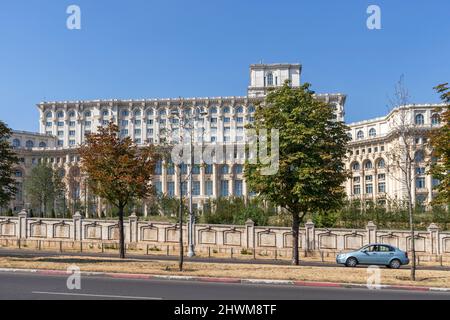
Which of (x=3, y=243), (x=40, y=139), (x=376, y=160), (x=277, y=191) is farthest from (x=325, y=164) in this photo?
(x=40, y=139)

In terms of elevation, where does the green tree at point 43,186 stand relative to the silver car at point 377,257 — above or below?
above

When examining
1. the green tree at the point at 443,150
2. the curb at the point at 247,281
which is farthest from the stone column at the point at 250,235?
the curb at the point at 247,281

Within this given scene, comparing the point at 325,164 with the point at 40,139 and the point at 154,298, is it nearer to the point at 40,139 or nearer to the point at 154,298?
the point at 154,298

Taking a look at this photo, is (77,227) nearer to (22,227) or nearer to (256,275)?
(22,227)

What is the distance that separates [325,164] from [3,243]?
31697 millimetres

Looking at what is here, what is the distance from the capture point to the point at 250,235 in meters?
42.8

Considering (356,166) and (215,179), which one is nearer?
(356,166)

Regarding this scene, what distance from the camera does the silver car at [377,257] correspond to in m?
30.6

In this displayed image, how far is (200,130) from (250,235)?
257 feet

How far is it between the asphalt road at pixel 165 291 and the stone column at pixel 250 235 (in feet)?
78.1

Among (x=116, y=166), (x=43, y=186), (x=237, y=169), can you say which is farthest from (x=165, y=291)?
(x=237, y=169)

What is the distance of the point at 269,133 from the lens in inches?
1148

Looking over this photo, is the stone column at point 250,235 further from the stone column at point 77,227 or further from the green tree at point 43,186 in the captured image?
the green tree at point 43,186
